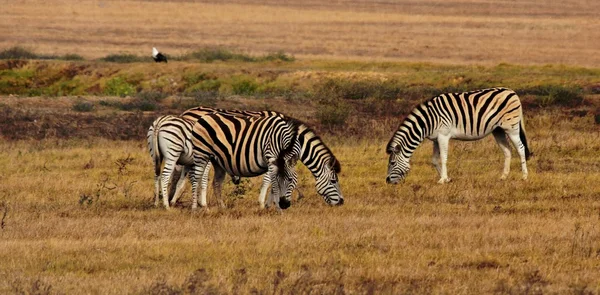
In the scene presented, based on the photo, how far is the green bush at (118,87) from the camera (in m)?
37.0

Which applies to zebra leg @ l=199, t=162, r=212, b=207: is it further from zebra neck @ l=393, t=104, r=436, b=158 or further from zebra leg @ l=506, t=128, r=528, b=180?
zebra leg @ l=506, t=128, r=528, b=180

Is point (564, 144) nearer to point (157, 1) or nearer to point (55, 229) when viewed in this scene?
point (55, 229)

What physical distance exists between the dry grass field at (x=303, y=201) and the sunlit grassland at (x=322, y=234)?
35 millimetres

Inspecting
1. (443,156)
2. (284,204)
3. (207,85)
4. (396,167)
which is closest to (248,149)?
(284,204)

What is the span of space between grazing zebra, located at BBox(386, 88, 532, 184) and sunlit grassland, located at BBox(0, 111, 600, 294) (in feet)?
1.89

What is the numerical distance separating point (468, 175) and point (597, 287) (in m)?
9.14

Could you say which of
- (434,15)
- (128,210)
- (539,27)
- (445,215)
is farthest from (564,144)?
(434,15)

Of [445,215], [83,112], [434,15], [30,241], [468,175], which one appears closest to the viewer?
[30,241]

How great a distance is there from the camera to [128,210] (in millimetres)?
15930

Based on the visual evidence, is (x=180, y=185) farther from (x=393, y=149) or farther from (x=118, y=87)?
(x=118, y=87)

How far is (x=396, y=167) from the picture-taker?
18.7m

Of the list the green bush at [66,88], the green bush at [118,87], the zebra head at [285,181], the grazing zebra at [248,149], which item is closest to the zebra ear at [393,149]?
the grazing zebra at [248,149]

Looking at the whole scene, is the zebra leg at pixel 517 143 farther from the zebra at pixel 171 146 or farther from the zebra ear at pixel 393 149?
the zebra at pixel 171 146

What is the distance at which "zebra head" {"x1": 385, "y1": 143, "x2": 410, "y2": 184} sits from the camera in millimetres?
18609
